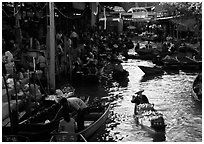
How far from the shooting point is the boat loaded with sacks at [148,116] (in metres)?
8.61

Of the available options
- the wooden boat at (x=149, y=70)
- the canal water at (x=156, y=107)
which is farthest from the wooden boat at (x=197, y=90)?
the wooden boat at (x=149, y=70)

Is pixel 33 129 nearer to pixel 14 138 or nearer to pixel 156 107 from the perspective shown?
pixel 14 138

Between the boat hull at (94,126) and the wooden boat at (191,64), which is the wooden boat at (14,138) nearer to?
the boat hull at (94,126)

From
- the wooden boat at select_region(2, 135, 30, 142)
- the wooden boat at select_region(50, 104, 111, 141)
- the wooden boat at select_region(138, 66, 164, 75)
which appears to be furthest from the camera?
the wooden boat at select_region(138, 66, 164, 75)

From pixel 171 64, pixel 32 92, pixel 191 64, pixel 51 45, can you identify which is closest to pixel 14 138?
pixel 32 92

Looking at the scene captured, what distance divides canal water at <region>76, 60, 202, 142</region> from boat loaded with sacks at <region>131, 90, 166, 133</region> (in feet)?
0.59

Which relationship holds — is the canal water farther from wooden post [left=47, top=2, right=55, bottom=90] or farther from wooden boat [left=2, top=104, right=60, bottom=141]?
wooden post [left=47, top=2, right=55, bottom=90]

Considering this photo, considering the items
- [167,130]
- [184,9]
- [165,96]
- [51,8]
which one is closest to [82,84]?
[165,96]

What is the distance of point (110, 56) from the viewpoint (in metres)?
21.2

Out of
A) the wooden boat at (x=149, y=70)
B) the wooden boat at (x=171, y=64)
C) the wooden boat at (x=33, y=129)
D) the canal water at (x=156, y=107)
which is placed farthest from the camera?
the wooden boat at (x=171, y=64)

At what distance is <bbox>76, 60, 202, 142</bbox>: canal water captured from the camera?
8.77m

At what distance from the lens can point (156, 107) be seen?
1188 centimetres

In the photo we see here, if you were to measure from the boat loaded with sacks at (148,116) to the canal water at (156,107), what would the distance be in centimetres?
18

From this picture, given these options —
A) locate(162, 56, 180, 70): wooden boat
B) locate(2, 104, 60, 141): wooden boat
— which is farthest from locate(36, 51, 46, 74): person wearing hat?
locate(162, 56, 180, 70): wooden boat
